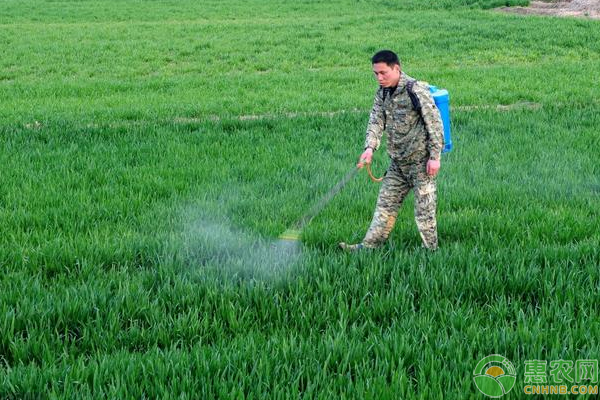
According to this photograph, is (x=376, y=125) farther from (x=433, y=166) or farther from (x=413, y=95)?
(x=433, y=166)

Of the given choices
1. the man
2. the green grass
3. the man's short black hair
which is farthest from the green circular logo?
the man's short black hair

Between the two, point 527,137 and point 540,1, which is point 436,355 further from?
point 540,1

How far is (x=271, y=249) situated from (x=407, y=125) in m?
1.38

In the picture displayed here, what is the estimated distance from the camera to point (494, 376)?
110 inches

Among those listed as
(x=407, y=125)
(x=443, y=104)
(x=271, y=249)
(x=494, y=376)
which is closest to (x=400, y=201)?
(x=407, y=125)

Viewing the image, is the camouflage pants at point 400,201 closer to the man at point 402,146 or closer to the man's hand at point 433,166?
the man at point 402,146

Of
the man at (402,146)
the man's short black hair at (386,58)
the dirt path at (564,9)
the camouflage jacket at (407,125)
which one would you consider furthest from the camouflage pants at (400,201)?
the dirt path at (564,9)

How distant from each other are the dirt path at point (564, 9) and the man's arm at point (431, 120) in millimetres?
23342

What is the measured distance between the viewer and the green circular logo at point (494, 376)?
8.84ft

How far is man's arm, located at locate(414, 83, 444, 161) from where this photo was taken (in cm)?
459

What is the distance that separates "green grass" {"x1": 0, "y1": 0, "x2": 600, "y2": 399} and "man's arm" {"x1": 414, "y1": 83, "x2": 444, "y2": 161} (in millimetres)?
735

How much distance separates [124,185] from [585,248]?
14.4 feet

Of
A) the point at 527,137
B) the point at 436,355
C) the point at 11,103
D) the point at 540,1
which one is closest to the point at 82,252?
the point at 436,355

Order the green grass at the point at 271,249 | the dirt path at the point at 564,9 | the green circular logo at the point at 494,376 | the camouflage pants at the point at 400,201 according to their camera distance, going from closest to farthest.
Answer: the green circular logo at the point at 494,376 < the green grass at the point at 271,249 < the camouflage pants at the point at 400,201 < the dirt path at the point at 564,9
